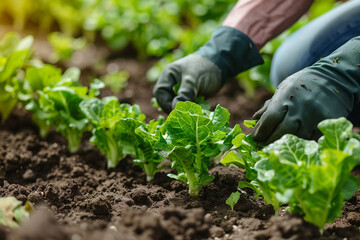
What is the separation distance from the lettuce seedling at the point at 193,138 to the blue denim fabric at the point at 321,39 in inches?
35.0

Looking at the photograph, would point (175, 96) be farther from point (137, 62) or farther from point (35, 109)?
point (137, 62)

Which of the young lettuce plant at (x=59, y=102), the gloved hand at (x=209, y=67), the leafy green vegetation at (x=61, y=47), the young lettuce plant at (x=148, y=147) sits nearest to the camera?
the young lettuce plant at (x=148, y=147)

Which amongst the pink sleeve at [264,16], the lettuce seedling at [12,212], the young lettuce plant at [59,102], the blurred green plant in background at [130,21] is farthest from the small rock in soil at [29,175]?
the blurred green plant in background at [130,21]

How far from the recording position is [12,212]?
1.46m

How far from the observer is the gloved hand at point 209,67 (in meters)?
2.17

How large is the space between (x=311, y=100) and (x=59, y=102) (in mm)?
1392

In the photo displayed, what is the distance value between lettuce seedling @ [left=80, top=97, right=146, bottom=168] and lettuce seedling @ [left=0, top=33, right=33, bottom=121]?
0.62 m

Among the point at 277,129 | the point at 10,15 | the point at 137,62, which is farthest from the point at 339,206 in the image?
the point at 10,15

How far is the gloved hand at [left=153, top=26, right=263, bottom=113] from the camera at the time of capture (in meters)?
2.17

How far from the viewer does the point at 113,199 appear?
1.89m

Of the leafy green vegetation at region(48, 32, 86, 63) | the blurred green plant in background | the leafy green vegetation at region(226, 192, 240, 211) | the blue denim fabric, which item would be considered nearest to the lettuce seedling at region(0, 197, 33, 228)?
the leafy green vegetation at region(226, 192, 240, 211)

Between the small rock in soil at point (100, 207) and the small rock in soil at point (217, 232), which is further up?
the small rock in soil at point (100, 207)

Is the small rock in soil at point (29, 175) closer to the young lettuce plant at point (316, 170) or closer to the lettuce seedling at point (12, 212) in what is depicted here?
the lettuce seedling at point (12, 212)

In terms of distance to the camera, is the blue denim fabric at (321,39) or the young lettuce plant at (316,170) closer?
the young lettuce plant at (316,170)
